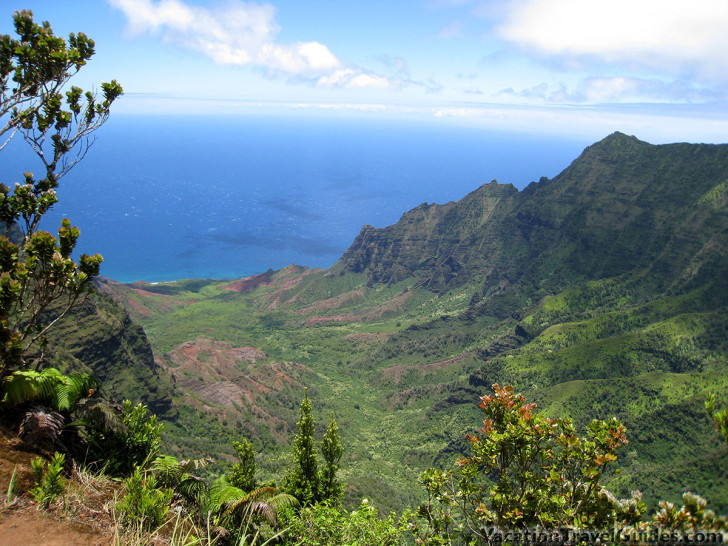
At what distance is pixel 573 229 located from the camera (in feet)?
357

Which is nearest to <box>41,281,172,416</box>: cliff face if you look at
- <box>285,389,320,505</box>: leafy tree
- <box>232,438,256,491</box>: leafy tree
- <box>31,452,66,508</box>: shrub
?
<box>232,438,256,491</box>: leafy tree

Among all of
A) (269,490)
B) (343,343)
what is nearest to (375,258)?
(343,343)

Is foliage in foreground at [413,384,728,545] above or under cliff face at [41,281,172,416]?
above

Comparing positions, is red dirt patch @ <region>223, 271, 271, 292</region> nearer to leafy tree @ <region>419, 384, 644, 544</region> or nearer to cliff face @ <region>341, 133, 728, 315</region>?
cliff face @ <region>341, 133, 728, 315</region>

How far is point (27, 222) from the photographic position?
11398 mm

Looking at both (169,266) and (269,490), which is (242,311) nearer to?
(169,266)

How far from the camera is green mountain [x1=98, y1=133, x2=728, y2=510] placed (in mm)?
56344

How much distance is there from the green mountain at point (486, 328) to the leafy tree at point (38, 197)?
1670 inches

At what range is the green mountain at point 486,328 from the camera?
56344mm

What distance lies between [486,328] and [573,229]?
119ft

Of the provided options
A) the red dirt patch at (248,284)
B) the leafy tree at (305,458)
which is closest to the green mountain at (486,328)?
the red dirt patch at (248,284)

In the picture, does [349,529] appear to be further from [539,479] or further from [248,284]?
[248,284]

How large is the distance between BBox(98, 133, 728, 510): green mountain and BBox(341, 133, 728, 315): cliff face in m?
0.43

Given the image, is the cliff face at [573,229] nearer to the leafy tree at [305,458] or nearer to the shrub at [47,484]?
the leafy tree at [305,458]
